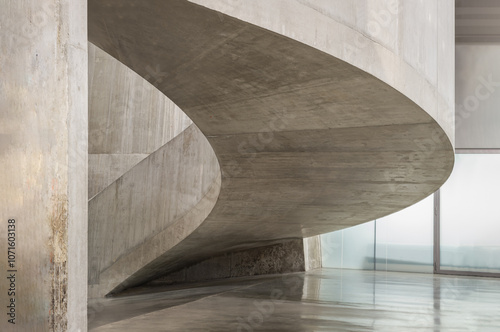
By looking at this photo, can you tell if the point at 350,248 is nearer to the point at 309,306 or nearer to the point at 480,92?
the point at 480,92

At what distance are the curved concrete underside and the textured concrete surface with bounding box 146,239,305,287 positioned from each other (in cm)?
178

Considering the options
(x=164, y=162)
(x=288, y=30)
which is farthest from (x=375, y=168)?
(x=288, y=30)

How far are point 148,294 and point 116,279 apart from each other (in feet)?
2.62

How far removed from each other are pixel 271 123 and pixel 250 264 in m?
9.34

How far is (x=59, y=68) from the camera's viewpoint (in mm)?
3658

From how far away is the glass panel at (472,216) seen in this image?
16375mm

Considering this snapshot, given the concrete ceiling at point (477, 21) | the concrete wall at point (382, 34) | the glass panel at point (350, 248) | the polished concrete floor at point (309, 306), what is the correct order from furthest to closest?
1. the glass panel at point (350, 248)
2. the concrete ceiling at point (477, 21)
3. the polished concrete floor at point (309, 306)
4. the concrete wall at point (382, 34)

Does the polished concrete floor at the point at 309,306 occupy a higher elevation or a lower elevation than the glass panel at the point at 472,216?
lower

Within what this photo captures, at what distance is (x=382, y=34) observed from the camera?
6375 millimetres

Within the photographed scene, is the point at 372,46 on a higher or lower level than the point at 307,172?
higher

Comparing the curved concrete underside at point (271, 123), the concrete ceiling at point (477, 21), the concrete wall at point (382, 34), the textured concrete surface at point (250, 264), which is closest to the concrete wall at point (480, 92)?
the concrete ceiling at point (477, 21)

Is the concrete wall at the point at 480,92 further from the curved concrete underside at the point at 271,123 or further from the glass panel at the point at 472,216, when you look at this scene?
the curved concrete underside at the point at 271,123

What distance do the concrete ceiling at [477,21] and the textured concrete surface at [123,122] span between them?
24.4 feet

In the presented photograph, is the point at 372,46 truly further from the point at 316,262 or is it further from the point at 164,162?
the point at 316,262
